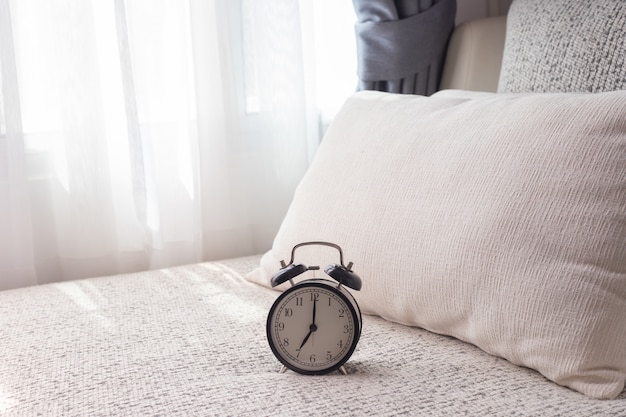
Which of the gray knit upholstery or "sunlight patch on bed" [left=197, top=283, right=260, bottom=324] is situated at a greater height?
the gray knit upholstery

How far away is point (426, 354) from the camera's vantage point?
1046 mm

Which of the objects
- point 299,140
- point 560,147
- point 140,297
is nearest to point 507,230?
point 560,147

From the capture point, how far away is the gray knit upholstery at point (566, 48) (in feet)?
4.04

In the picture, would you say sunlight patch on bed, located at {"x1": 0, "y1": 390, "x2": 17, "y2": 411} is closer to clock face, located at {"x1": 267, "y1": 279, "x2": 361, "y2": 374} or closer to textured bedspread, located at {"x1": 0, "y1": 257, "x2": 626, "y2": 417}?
textured bedspread, located at {"x1": 0, "y1": 257, "x2": 626, "y2": 417}

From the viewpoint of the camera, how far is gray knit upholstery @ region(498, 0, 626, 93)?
4.04 ft

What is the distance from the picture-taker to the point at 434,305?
1062 millimetres

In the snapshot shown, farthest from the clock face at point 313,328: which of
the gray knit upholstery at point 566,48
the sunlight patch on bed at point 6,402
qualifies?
the gray knit upholstery at point 566,48

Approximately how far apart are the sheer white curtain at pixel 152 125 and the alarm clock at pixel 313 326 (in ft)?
2.39

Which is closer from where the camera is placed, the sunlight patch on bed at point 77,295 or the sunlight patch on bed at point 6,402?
the sunlight patch on bed at point 6,402

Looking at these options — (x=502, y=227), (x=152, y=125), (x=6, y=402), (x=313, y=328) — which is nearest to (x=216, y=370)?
(x=313, y=328)

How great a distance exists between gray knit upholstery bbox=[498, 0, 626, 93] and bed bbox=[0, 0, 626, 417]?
22 centimetres

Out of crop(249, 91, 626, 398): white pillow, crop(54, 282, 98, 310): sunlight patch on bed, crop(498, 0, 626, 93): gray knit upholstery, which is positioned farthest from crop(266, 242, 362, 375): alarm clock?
crop(498, 0, 626, 93): gray knit upholstery

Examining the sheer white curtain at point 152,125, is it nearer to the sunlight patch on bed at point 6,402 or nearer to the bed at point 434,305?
the bed at point 434,305

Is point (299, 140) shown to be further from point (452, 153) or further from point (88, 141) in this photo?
point (452, 153)
